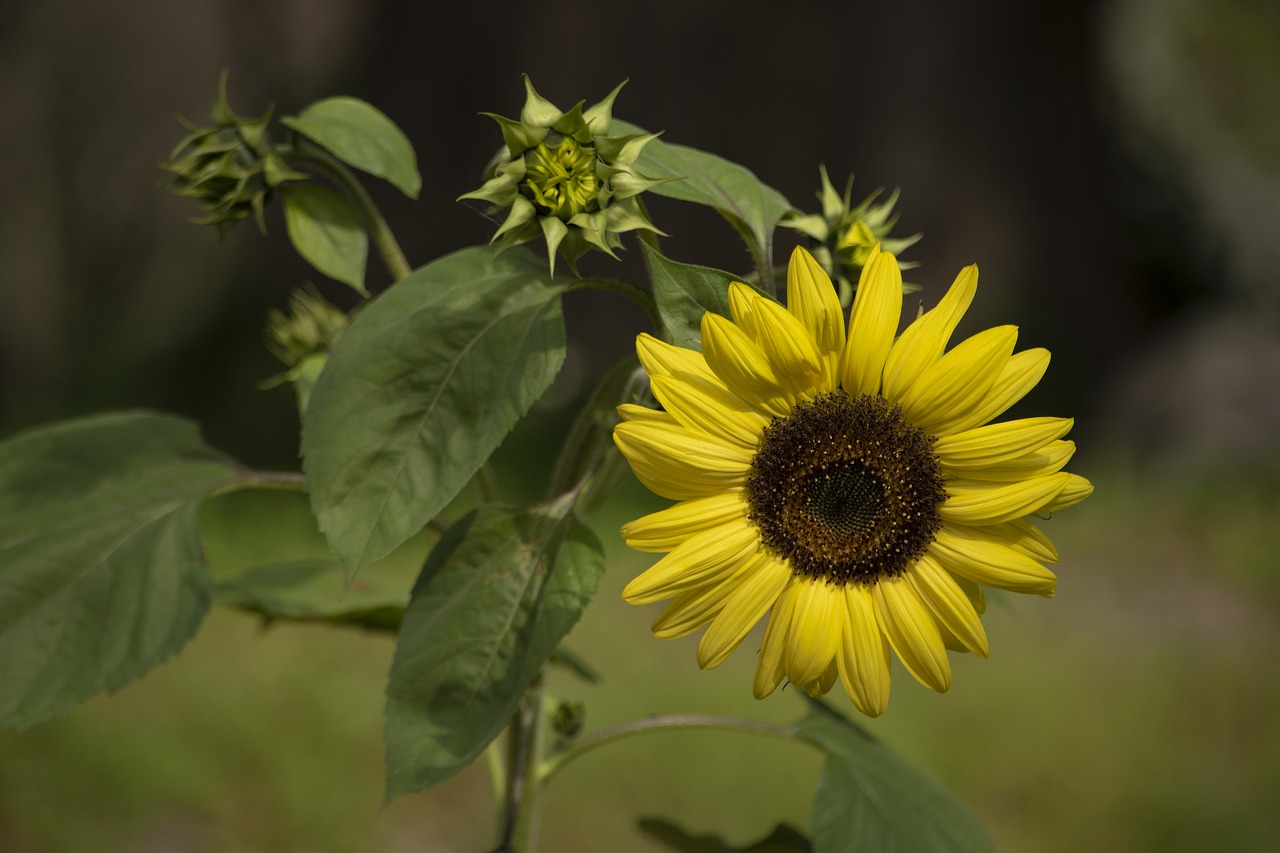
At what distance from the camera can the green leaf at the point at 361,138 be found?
0.80 metres

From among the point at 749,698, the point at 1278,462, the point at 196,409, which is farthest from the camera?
the point at 1278,462

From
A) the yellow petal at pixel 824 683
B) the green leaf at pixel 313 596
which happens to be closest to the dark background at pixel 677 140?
the green leaf at pixel 313 596

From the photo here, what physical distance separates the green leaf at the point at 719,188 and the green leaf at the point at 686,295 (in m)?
0.05

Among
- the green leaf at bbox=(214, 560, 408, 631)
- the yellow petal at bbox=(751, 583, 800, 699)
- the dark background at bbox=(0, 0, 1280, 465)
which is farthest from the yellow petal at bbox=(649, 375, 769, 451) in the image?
the dark background at bbox=(0, 0, 1280, 465)

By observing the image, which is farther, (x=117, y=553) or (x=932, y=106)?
(x=932, y=106)

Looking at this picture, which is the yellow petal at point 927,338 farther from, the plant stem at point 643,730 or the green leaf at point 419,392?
the plant stem at point 643,730

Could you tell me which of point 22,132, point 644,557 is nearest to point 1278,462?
point 644,557

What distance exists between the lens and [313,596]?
41.3 inches

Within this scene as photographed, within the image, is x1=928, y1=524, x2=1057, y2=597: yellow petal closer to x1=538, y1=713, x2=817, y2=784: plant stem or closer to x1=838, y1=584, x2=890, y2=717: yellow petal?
x1=838, y1=584, x2=890, y2=717: yellow petal

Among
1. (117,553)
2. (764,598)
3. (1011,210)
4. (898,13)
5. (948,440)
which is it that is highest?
(898,13)

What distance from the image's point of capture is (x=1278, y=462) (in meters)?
3.79

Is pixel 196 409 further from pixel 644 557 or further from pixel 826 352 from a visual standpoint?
pixel 826 352

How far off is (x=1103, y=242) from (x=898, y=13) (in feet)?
3.75

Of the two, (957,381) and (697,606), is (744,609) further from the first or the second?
(957,381)
